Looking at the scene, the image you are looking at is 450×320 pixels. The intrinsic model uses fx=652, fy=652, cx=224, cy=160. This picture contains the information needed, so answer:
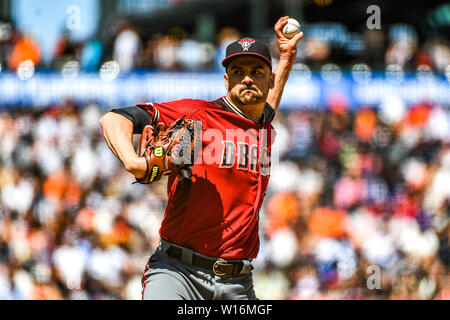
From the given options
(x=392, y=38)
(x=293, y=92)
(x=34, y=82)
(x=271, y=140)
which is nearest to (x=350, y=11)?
(x=392, y=38)

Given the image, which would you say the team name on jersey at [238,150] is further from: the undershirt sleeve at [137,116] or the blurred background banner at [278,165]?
the blurred background banner at [278,165]

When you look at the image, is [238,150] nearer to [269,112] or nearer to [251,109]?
[251,109]

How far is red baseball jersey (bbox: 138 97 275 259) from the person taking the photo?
3160mm

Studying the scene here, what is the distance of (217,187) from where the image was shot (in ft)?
10.4

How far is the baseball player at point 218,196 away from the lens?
316 centimetres

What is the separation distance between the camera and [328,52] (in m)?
10.5

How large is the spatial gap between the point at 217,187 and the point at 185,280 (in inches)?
18.8

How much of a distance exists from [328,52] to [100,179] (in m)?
4.26

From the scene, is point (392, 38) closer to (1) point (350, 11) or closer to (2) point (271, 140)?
(1) point (350, 11)

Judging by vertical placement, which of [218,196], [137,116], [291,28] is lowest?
[218,196]

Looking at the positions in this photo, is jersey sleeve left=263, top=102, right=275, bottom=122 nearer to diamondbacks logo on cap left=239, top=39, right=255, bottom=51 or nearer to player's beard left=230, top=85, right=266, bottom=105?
player's beard left=230, top=85, right=266, bottom=105

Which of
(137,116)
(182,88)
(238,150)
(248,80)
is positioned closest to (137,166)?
(137,116)

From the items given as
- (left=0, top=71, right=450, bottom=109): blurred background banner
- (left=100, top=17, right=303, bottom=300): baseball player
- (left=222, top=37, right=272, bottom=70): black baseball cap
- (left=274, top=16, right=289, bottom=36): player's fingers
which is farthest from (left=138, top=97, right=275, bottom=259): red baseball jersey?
(left=0, top=71, right=450, bottom=109): blurred background banner
